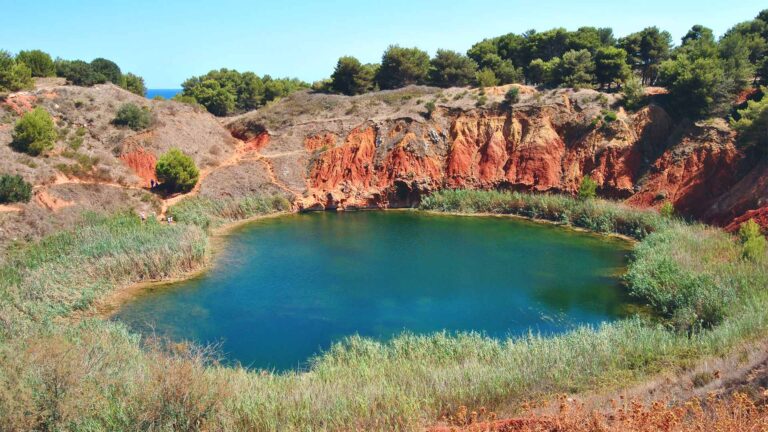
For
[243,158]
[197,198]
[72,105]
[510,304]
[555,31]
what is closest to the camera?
[510,304]

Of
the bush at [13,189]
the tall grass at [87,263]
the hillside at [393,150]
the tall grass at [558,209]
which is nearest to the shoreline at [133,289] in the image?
the tall grass at [87,263]

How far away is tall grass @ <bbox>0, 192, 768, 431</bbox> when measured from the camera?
34.8ft

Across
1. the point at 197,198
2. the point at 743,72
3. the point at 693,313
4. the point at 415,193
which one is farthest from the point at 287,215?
the point at 743,72

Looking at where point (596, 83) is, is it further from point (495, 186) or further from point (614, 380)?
point (614, 380)

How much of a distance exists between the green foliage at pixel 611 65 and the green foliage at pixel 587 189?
13.7m

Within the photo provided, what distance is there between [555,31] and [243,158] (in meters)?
31.8

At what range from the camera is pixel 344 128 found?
1848 inches

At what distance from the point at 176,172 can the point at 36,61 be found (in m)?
20.2

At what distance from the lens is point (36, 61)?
150ft

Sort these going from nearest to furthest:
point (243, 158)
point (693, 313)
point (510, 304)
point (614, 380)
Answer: point (614, 380)
point (693, 313)
point (510, 304)
point (243, 158)

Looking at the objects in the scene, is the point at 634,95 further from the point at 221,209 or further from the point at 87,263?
the point at 87,263

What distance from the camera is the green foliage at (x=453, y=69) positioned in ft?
175

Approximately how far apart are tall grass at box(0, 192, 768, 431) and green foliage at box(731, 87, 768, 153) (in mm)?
12257

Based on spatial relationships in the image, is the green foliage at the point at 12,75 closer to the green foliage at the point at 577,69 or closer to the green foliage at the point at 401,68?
the green foliage at the point at 401,68
